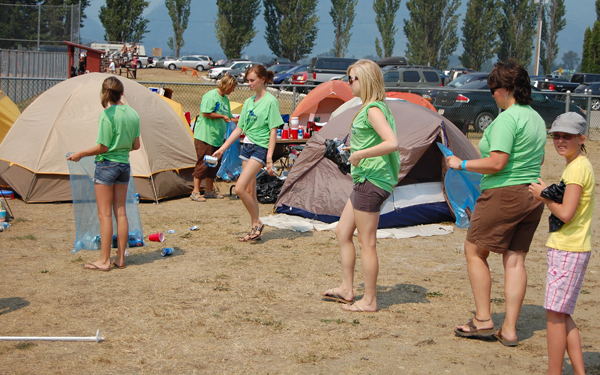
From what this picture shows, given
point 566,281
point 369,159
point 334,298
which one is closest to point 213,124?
point 334,298

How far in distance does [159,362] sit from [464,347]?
6.54ft

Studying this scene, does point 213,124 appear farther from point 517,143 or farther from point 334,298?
point 517,143

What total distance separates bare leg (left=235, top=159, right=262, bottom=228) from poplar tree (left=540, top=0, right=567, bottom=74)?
55.3 meters

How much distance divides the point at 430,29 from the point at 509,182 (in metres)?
52.7

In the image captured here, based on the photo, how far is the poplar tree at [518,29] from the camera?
171 feet

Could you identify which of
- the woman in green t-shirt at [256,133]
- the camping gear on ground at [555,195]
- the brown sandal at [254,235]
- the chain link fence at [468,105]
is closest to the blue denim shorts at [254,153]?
the woman in green t-shirt at [256,133]

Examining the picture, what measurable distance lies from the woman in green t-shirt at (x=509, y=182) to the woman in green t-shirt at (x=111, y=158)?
3.01 metres

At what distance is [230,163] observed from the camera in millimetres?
10047

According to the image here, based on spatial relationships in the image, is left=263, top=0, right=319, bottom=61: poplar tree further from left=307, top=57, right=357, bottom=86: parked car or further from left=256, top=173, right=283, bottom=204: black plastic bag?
left=256, top=173, right=283, bottom=204: black plastic bag

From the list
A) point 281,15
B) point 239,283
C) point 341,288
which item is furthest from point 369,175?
point 281,15

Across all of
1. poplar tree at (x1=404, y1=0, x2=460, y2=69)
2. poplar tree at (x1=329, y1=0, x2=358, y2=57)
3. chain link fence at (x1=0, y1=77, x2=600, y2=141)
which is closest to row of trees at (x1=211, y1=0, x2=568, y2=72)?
poplar tree at (x1=404, y1=0, x2=460, y2=69)

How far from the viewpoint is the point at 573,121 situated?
10.1 ft

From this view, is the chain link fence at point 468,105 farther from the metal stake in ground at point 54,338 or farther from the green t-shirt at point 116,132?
the metal stake in ground at point 54,338

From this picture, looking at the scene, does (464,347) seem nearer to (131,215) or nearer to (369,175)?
(369,175)
